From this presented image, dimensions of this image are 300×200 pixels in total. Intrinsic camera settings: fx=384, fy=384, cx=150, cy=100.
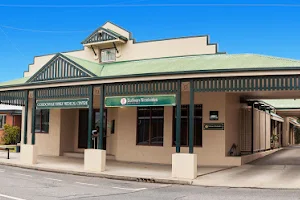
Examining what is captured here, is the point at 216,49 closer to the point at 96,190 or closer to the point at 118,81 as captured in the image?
Result: the point at 118,81

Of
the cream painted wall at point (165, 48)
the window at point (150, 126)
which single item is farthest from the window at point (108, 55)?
the window at point (150, 126)

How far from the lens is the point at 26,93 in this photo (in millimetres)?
18250

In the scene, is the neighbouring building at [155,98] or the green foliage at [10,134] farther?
the green foliage at [10,134]

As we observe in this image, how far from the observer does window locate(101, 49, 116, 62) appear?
2123cm

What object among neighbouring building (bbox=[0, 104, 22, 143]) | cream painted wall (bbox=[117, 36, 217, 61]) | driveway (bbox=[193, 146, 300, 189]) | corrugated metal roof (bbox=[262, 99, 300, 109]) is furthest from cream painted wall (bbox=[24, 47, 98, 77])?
corrugated metal roof (bbox=[262, 99, 300, 109])

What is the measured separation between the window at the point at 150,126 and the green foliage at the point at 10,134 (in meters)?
16.6

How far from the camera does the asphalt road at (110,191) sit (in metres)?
9.75

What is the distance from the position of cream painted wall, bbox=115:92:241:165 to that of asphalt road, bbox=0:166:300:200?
191 inches

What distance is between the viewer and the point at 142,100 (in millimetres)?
14586

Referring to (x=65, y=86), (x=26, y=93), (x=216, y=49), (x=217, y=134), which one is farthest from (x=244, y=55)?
(x=26, y=93)

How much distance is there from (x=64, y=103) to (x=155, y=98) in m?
4.59

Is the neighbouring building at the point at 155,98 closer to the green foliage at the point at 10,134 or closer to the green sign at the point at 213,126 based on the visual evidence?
the green sign at the point at 213,126

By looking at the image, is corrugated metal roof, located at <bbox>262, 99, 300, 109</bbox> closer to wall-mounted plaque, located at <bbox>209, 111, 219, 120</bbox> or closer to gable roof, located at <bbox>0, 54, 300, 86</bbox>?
wall-mounted plaque, located at <bbox>209, 111, 219, 120</bbox>

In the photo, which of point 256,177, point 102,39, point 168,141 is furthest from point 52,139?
point 256,177
